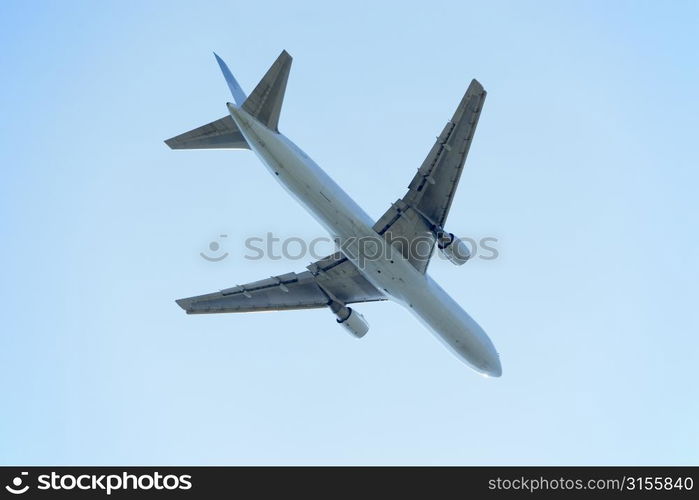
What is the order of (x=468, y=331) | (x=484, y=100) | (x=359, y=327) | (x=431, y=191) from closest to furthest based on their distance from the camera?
(x=484, y=100) < (x=431, y=191) < (x=468, y=331) < (x=359, y=327)

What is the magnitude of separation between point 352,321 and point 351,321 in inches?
1.8

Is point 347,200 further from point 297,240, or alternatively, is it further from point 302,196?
A: point 297,240

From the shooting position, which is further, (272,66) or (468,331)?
(468,331)

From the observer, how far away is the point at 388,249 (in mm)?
33000

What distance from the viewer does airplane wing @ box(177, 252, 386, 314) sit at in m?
37.8

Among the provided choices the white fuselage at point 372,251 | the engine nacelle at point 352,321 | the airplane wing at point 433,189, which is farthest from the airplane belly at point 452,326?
the engine nacelle at point 352,321

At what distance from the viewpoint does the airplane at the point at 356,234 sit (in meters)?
30.7

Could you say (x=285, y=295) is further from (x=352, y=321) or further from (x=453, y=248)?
(x=453, y=248)

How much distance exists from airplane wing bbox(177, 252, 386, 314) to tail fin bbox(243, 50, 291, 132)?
8906 mm

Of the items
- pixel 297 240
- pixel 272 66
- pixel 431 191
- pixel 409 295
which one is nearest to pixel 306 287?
pixel 297 240

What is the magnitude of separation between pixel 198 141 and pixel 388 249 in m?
8.76

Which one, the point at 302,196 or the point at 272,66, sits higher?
the point at 272,66

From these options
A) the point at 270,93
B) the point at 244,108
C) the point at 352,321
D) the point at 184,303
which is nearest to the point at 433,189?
the point at 270,93

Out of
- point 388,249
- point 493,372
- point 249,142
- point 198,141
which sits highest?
point 198,141
